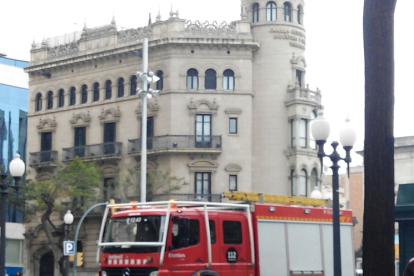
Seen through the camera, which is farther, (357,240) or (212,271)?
(357,240)

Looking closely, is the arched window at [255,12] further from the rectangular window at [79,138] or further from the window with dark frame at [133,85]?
the rectangular window at [79,138]

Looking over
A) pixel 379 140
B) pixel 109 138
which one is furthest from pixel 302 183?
pixel 379 140

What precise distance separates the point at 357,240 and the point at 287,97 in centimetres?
3131

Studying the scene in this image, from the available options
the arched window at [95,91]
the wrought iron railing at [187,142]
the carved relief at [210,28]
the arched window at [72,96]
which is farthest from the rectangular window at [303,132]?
the arched window at [72,96]

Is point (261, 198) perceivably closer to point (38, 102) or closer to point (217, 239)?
point (217, 239)

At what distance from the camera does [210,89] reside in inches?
2037

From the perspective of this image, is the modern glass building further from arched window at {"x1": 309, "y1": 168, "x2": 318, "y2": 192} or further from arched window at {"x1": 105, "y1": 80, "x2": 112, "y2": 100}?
arched window at {"x1": 309, "y1": 168, "x2": 318, "y2": 192}

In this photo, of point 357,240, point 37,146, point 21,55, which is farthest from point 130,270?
point 357,240

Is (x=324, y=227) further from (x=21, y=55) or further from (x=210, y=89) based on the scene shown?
(x=21, y=55)

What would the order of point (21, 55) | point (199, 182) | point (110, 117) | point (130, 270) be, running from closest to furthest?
1. point (130, 270)
2. point (199, 182)
3. point (110, 117)
4. point (21, 55)

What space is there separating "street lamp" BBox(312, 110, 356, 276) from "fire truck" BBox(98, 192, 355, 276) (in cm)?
209

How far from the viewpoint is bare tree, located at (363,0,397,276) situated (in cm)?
919

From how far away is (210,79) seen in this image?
52.0 m

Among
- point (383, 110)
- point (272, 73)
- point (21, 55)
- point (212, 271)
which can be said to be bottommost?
point (212, 271)
